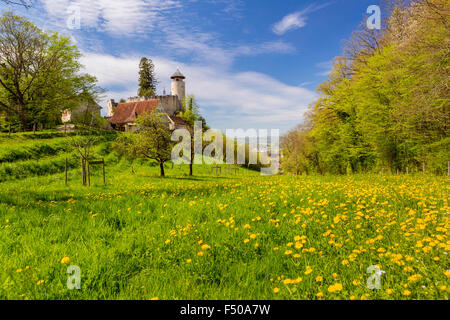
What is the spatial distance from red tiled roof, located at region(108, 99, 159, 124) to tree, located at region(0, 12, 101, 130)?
1993 centimetres

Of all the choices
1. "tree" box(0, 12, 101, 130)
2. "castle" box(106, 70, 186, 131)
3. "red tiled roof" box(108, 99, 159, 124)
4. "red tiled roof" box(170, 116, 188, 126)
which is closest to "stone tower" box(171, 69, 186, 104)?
"castle" box(106, 70, 186, 131)

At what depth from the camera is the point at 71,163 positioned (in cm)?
2417

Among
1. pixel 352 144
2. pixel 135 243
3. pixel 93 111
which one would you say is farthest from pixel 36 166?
pixel 93 111

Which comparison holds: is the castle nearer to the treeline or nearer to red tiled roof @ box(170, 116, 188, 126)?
red tiled roof @ box(170, 116, 188, 126)

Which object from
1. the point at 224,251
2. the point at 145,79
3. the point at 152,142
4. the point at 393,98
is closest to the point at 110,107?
the point at 145,79

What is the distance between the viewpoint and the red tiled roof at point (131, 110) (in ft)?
201

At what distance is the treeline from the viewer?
1286 cm

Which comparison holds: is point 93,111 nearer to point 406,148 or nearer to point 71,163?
point 71,163

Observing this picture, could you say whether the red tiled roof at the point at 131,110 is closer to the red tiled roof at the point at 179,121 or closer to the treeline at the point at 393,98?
the red tiled roof at the point at 179,121

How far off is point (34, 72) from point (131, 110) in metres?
30.9

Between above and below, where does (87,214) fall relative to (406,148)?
below

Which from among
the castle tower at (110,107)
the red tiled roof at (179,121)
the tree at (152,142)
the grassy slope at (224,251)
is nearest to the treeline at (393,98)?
the grassy slope at (224,251)

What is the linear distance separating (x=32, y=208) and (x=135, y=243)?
4.59 meters
